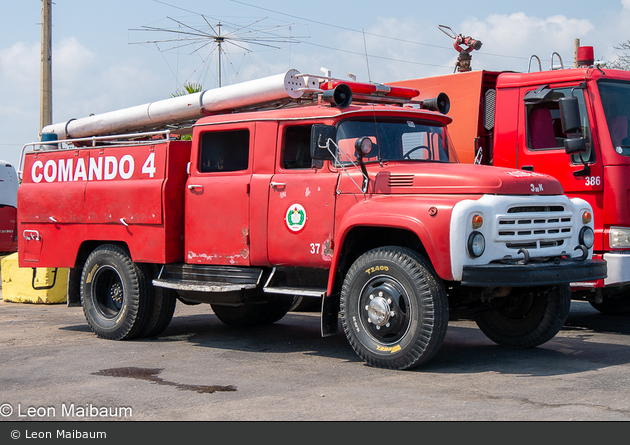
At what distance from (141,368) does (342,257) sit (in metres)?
2.15

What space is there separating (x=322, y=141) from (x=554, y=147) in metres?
3.10

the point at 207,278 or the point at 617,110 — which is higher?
the point at 617,110

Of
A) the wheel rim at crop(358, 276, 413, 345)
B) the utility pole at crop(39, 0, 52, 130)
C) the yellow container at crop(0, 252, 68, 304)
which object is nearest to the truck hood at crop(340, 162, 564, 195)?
the wheel rim at crop(358, 276, 413, 345)

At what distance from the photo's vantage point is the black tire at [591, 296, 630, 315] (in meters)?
10.2

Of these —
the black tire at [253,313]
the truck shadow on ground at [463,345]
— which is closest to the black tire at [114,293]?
the truck shadow on ground at [463,345]

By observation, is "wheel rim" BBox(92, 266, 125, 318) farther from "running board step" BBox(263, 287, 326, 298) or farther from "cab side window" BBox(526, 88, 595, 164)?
"cab side window" BBox(526, 88, 595, 164)

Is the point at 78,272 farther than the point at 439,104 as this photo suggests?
Yes

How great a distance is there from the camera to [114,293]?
30.1 feet

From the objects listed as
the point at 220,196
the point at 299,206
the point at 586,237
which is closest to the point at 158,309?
the point at 220,196

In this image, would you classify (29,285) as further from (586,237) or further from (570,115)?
(586,237)

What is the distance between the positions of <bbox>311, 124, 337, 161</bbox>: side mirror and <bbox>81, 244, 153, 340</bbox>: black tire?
9.16 feet

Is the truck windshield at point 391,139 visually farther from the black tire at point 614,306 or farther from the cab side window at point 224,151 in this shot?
the black tire at point 614,306

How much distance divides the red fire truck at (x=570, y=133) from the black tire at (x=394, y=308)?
2518 millimetres

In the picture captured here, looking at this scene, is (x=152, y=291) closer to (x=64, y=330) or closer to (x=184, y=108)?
(x=64, y=330)
